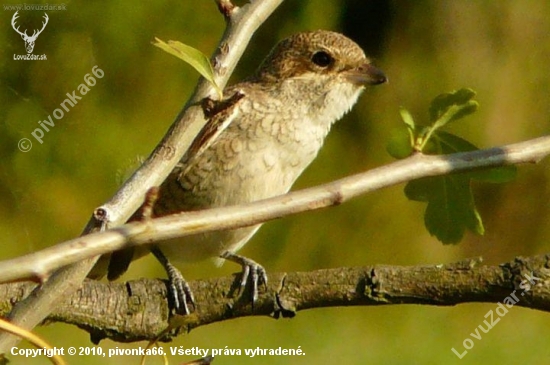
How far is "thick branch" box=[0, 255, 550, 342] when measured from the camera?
1.34 meters

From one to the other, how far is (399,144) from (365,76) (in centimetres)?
95

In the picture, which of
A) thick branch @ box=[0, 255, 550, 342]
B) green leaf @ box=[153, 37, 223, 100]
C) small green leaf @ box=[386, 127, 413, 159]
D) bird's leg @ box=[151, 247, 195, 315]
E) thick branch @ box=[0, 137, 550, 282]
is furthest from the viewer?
bird's leg @ box=[151, 247, 195, 315]

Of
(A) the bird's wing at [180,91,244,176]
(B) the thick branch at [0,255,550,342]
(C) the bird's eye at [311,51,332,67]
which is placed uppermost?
(C) the bird's eye at [311,51,332,67]

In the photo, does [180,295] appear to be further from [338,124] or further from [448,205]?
[338,124]

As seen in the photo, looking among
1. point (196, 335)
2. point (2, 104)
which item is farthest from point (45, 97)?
point (196, 335)

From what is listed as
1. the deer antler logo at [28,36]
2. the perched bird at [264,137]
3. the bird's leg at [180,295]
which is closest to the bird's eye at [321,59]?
the perched bird at [264,137]

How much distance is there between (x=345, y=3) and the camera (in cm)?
331

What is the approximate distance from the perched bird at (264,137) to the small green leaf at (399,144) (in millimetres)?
793

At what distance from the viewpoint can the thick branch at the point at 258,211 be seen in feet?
2.27

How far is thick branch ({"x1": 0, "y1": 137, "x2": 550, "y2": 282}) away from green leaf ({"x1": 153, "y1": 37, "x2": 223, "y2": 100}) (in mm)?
150

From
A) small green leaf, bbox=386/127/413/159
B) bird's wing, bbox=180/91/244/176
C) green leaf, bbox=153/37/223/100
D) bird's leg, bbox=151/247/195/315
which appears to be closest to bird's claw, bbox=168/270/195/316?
bird's leg, bbox=151/247/195/315

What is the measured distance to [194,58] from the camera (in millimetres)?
891

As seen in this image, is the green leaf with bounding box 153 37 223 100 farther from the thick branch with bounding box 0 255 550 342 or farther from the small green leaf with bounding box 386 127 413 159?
the thick branch with bounding box 0 255 550 342

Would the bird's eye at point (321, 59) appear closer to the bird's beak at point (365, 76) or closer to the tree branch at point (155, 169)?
the bird's beak at point (365, 76)
